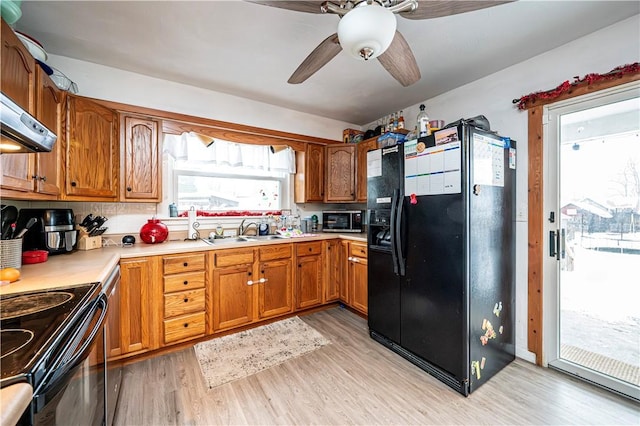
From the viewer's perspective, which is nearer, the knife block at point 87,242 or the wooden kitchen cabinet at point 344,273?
the knife block at point 87,242

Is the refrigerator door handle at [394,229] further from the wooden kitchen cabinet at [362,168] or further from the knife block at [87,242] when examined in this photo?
the knife block at [87,242]

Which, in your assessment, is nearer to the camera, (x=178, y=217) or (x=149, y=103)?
(x=149, y=103)

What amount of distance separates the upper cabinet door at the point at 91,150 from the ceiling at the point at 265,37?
0.51m

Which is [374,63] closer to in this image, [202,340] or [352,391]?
[352,391]

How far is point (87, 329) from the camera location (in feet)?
3.04

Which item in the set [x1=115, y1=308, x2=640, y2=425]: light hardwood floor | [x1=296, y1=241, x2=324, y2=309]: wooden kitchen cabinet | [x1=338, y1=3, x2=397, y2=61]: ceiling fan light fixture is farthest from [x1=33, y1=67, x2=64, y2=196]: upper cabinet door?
[x1=296, y1=241, x2=324, y2=309]: wooden kitchen cabinet

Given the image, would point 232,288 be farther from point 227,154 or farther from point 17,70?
point 17,70

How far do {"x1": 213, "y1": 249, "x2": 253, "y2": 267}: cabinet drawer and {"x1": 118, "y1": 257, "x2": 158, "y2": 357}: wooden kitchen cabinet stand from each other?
0.50 metres

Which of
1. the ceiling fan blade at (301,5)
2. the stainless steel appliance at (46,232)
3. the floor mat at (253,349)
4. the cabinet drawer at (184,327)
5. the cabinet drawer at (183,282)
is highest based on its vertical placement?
the ceiling fan blade at (301,5)

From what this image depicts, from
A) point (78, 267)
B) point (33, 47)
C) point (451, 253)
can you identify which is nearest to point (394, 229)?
point (451, 253)

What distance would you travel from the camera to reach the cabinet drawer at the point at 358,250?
287 centimetres

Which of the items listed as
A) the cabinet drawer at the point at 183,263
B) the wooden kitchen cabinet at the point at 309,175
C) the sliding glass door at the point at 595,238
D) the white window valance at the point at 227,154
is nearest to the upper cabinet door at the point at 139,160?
the white window valance at the point at 227,154

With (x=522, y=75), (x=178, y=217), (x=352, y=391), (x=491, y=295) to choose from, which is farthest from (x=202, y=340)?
(x=522, y=75)

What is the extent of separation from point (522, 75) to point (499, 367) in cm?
239
